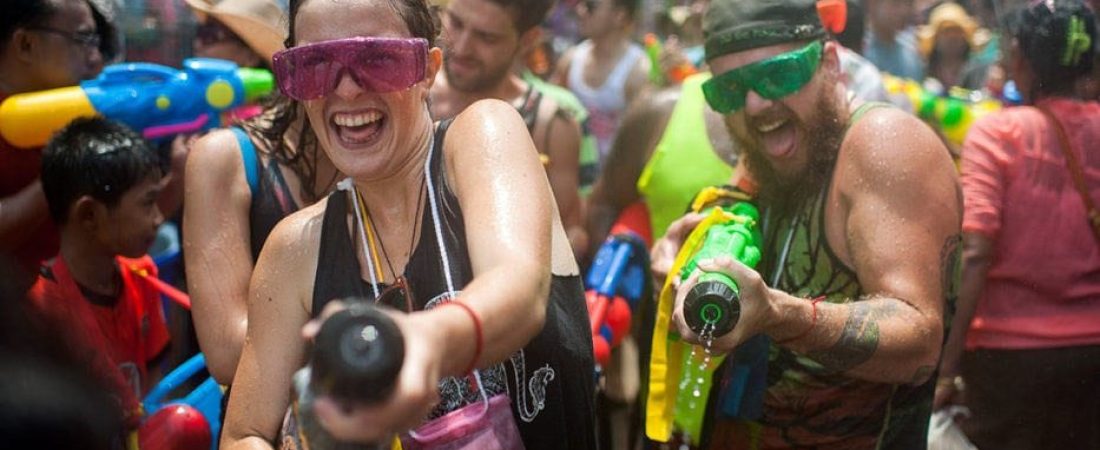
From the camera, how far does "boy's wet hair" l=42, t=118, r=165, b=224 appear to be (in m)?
4.04

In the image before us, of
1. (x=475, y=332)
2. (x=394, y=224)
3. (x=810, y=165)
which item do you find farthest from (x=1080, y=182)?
(x=475, y=332)

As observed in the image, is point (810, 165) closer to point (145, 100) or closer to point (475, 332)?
point (475, 332)

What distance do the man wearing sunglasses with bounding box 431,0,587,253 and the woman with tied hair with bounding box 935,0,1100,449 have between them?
4.72ft

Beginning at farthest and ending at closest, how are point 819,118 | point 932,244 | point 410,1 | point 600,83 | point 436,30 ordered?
1. point 600,83
2. point 819,118
3. point 932,244
4. point 436,30
5. point 410,1

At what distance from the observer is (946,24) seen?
9.60m

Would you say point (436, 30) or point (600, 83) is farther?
point (600, 83)

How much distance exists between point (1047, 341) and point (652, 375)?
179 cm

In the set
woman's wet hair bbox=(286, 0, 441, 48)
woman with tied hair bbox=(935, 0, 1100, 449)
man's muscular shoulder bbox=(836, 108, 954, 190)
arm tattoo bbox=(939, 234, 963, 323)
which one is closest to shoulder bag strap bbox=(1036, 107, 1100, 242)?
woman with tied hair bbox=(935, 0, 1100, 449)

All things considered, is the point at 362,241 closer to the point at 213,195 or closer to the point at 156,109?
the point at 213,195

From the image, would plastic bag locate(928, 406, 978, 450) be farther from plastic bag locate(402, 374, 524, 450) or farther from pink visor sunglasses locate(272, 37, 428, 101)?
pink visor sunglasses locate(272, 37, 428, 101)

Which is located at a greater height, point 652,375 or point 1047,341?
point 652,375

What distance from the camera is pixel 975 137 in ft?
14.5

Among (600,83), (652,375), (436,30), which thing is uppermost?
(436,30)

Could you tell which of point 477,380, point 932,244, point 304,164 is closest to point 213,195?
point 304,164
